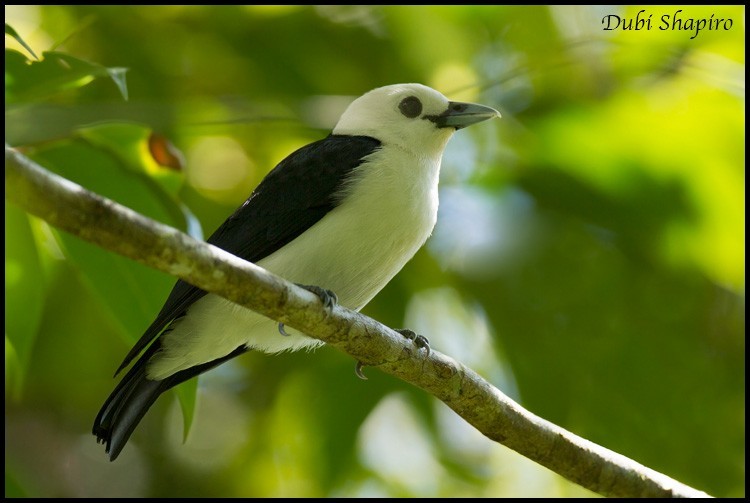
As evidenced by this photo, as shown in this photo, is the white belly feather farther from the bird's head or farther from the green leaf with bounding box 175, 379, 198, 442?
the bird's head

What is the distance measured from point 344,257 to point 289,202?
39 centimetres

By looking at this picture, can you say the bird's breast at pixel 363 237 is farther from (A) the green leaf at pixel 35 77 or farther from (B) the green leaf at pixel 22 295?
(A) the green leaf at pixel 35 77

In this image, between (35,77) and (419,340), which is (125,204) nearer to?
(35,77)

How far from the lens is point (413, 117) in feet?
15.7

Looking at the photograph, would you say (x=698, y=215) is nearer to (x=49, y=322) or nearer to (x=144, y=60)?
(x=144, y=60)

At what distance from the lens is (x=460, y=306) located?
19.0ft

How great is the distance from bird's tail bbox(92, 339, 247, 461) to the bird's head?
156cm

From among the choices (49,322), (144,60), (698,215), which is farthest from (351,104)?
(49,322)

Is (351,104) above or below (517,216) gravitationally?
above

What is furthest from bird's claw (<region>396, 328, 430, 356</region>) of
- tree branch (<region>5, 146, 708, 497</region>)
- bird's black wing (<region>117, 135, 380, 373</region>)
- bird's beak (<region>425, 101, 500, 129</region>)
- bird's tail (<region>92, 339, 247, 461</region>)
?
bird's beak (<region>425, 101, 500, 129</region>)

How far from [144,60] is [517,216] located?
8.96 feet

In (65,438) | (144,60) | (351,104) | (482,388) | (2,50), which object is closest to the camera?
(482,388)

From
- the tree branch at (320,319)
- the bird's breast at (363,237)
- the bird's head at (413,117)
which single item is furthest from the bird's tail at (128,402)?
the bird's head at (413,117)

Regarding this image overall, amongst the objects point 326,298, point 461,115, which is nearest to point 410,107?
point 461,115
